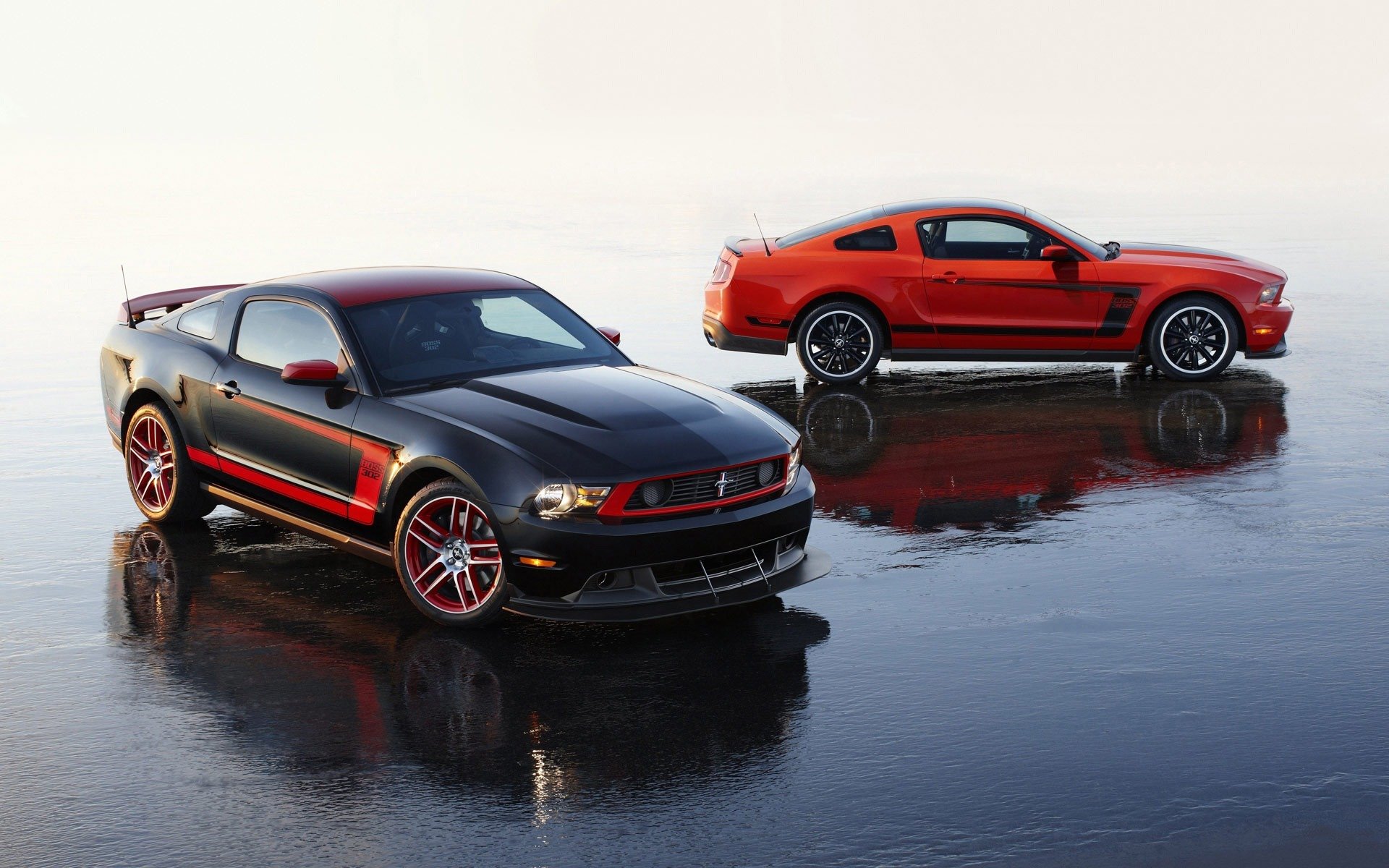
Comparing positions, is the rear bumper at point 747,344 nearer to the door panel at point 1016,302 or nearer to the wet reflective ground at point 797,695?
the door panel at point 1016,302

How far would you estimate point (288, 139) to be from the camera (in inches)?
3073

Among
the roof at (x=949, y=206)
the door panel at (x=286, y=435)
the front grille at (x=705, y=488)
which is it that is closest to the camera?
the front grille at (x=705, y=488)

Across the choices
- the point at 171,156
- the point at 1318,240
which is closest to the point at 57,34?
the point at 171,156

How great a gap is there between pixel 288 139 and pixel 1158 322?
70.9 meters

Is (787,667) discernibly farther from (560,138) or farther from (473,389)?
(560,138)

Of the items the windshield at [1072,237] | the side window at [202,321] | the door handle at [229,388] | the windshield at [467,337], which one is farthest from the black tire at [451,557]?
the windshield at [1072,237]

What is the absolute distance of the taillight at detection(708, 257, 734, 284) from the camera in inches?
536

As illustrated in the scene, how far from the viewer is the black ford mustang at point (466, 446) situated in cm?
671

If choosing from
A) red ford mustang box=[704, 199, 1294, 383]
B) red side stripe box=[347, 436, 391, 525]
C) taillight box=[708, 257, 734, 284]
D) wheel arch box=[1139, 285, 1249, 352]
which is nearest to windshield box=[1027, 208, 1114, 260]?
red ford mustang box=[704, 199, 1294, 383]

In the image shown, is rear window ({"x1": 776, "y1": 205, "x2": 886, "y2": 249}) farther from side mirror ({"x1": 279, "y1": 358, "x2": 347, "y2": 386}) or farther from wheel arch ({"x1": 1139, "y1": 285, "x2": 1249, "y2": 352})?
side mirror ({"x1": 279, "y1": 358, "x2": 347, "y2": 386})

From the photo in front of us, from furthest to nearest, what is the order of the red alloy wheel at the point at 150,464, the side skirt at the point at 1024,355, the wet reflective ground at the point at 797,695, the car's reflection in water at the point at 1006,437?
the side skirt at the point at 1024,355, the car's reflection in water at the point at 1006,437, the red alloy wheel at the point at 150,464, the wet reflective ground at the point at 797,695

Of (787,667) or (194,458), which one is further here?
(194,458)

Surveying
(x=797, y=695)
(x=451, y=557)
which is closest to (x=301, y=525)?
(x=451, y=557)

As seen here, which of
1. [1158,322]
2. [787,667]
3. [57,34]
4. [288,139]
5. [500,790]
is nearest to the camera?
[500,790]
